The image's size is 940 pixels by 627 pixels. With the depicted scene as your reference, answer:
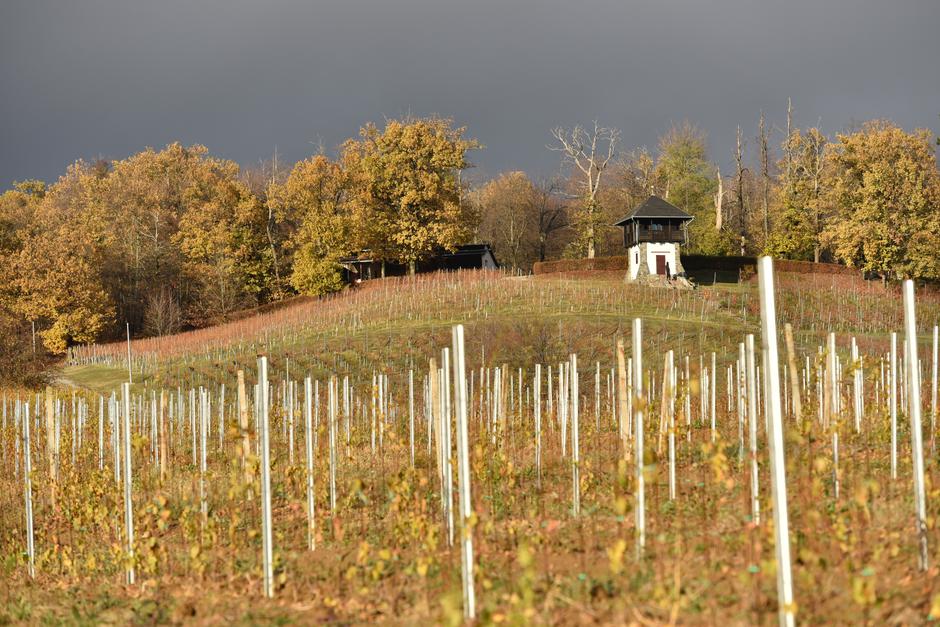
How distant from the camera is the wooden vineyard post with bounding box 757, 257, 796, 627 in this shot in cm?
411

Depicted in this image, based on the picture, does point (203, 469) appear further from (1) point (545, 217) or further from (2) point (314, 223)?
(1) point (545, 217)

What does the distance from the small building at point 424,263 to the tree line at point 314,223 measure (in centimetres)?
204

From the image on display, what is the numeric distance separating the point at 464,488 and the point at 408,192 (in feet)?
137

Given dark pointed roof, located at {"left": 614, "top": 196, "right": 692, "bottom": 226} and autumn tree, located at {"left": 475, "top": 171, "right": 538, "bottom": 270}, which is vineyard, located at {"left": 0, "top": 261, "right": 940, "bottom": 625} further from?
autumn tree, located at {"left": 475, "top": 171, "right": 538, "bottom": 270}

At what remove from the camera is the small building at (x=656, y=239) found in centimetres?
4331

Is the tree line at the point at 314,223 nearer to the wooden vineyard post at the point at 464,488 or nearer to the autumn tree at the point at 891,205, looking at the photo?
the autumn tree at the point at 891,205

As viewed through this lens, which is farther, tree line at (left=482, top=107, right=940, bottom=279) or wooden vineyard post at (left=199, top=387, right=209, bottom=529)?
tree line at (left=482, top=107, right=940, bottom=279)

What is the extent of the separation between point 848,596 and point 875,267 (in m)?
40.0

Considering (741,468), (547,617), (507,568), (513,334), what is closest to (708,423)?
(741,468)

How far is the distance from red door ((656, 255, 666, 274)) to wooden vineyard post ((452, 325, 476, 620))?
127 feet

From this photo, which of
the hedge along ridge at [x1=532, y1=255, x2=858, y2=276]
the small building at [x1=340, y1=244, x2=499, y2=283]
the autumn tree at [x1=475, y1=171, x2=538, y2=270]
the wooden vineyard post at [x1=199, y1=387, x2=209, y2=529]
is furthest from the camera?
the autumn tree at [x1=475, y1=171, x2=538, y2=270]

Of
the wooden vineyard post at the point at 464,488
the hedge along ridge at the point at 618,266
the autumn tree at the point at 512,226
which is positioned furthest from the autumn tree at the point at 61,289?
the wooden vineyard post at the point at 464,488

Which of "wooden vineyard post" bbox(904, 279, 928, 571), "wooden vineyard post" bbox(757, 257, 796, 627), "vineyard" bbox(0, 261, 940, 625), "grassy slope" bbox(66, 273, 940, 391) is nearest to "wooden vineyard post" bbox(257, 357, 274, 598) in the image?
"vineyard" bbox(0, 261, 940, 625)

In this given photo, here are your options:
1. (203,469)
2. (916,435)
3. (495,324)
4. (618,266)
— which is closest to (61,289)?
(495,324)
